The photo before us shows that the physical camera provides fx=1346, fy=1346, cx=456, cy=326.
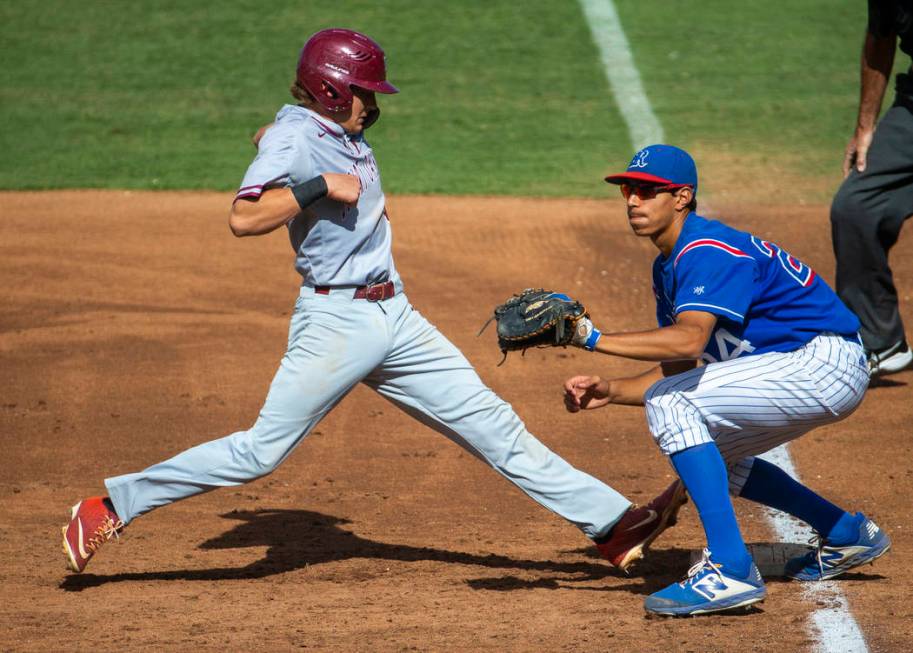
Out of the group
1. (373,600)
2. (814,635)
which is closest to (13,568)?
(373,600)

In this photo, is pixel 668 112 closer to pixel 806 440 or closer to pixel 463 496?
pixel 806 440

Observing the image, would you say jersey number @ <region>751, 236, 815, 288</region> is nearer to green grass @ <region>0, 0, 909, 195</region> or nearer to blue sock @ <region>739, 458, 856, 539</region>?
blue sock @ <region>739, 458, 856, 539</region>

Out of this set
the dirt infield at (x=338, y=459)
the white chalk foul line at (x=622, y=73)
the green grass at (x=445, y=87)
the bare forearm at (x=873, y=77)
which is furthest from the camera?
the white chalk foul line at (x=622, y=73)

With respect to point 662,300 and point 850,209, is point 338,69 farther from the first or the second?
point 850,209

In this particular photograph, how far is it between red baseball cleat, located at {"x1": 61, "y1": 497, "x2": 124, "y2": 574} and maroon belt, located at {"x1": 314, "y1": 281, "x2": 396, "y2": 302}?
3.44 feet

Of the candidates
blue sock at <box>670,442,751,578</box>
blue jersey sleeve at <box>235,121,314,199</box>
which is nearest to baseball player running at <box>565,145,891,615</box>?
blue sock at <box>670,442,751,578</box>

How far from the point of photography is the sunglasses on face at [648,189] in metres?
4.44

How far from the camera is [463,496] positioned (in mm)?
5797

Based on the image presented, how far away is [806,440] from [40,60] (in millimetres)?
9826

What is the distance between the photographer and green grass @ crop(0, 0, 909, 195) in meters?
11.2

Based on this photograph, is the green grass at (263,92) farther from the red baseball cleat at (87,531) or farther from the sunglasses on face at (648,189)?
the red baseball cleat at (87,531)

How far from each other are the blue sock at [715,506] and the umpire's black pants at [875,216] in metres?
3.05

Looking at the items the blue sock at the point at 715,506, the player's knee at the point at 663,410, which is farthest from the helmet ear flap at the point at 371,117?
the blue sock at the point at 715,506

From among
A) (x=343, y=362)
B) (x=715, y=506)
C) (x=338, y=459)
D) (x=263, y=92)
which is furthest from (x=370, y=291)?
(x=263, y=92)
